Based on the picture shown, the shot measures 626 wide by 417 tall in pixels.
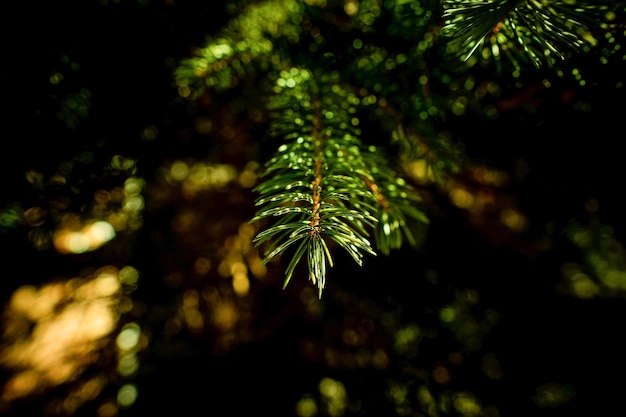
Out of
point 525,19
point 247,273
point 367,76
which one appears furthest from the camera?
point 247,273

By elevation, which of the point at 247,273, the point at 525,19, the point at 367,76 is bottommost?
the point at 247,273

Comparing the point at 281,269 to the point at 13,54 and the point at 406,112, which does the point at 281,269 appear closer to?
the point at 406,112

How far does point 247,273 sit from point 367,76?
25.7 inches

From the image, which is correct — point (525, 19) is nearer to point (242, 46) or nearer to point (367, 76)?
point (367, 76)

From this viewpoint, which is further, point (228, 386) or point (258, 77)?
point (228, 386)

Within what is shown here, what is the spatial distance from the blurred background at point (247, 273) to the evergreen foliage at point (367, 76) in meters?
0.12

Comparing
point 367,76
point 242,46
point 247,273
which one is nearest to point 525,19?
point 367,76

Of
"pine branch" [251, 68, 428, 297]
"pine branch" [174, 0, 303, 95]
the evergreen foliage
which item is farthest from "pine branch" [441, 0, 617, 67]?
"pine branch" [174, 0, 303, 95]

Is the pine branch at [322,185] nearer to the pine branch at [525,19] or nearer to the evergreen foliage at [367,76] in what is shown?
the evergreen foliage at [367,76]

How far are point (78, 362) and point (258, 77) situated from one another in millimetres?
890

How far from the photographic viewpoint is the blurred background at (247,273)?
583 mm

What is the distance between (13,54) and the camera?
0.49 metres

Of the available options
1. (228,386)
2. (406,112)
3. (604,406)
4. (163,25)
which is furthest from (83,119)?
(604,406)

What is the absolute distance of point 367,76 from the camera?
1.79 ft
